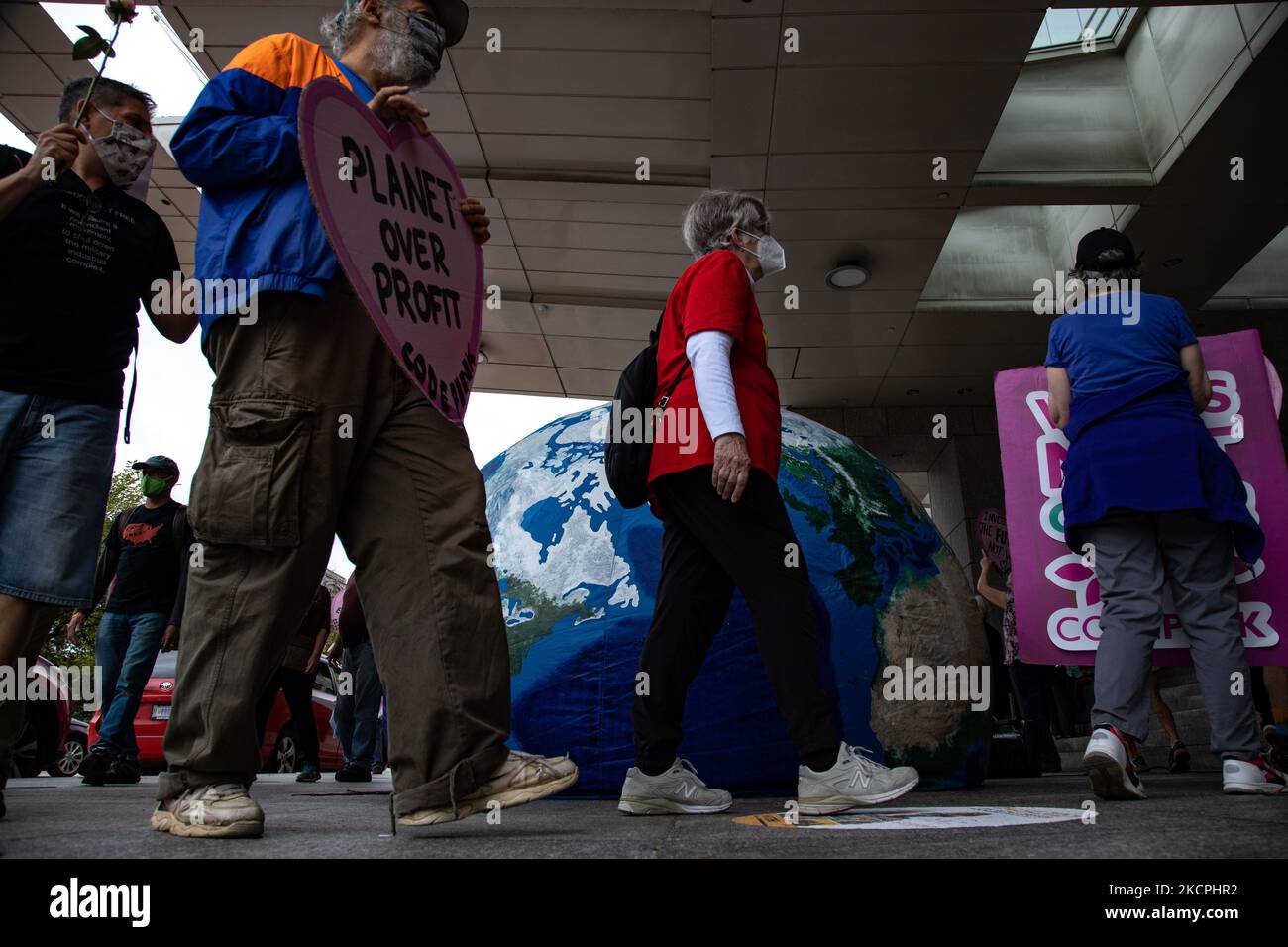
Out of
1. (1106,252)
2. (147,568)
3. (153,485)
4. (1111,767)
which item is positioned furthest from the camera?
(153,485)

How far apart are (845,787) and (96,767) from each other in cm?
426

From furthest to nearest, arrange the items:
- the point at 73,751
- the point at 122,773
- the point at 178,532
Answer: the point at 73,751 → the point at 178,532 → the point at 122,773

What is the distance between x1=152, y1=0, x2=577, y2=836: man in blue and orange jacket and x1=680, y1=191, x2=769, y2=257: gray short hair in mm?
1163

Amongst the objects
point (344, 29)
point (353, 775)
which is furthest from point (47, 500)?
point (353, 775)

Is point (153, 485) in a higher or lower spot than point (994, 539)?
higher

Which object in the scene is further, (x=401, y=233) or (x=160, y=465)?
(x=160, y=465)

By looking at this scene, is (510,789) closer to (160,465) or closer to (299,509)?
(299,509)

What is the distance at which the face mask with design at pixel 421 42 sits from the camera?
2303 millimetres

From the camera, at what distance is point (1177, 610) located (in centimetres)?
303

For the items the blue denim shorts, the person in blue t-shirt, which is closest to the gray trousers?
the person in blue t-shirt

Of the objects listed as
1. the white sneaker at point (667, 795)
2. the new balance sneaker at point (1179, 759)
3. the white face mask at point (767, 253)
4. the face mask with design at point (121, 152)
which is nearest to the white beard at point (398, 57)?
the face mask with design at point (121, 152)
